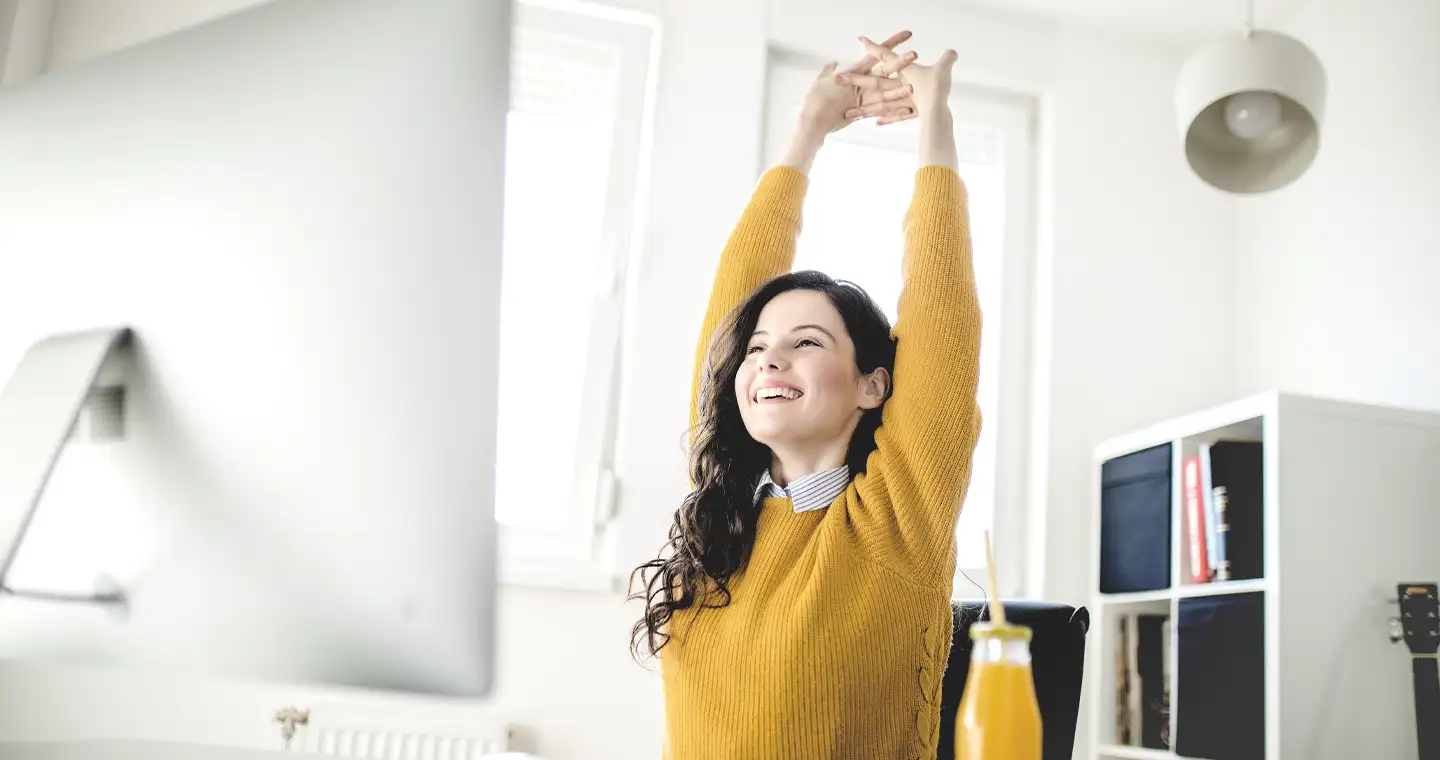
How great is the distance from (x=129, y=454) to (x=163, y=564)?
0.04 meters

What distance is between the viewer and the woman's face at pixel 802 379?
1.32m

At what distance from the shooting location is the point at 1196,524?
2396 mm

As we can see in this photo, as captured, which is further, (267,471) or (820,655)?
(820,655)

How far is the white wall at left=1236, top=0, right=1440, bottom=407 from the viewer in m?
2.53

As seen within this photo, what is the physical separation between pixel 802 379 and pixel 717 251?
1.52m

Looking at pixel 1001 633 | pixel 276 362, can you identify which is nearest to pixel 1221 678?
pixel 1001 633

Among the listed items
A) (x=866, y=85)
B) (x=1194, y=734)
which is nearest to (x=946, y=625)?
(x=866, y=85)

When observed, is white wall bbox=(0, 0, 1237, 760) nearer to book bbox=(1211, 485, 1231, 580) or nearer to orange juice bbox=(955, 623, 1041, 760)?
book bbox=(1211, 485, 1231, 580)

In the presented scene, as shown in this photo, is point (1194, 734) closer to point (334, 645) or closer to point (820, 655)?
point (820, 655)

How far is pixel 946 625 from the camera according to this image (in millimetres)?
1268

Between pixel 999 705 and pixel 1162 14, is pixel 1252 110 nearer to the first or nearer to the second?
pixel 1162 14

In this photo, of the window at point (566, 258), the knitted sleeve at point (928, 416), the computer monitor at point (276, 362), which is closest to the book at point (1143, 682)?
the window at point (566, 258)

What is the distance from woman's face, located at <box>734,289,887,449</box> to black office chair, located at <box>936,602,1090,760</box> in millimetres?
362

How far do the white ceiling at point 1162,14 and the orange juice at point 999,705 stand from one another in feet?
8.98
